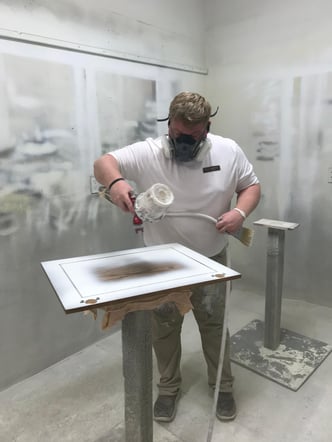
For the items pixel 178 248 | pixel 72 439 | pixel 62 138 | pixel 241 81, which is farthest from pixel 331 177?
pixel 72 439

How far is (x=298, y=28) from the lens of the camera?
2.25 metres

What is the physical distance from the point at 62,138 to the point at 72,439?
1366mm

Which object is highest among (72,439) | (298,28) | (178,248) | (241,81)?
(298,28)

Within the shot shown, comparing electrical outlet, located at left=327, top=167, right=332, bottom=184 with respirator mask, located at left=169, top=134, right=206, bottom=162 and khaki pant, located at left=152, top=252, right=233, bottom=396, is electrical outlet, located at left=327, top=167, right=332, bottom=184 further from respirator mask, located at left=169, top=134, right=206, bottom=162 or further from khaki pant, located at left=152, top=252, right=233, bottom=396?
respirator mask, located at left=169, top=134, right=206, bottom=162

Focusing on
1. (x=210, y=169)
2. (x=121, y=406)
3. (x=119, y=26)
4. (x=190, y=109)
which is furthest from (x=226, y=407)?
(x=119, y=26)

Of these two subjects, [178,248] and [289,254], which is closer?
[178,248]

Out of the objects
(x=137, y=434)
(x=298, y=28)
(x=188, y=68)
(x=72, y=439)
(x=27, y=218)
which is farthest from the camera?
(x=188, y=68)

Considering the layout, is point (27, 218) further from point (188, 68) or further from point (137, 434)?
point (188, 68)

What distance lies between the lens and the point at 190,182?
4.60 feet

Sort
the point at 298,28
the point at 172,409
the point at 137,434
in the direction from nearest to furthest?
the point at 137,434, the point at 172,409, the point at 298,28

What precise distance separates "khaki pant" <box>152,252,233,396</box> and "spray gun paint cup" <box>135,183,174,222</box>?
1.70 ft

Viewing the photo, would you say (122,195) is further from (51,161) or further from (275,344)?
(275,344)

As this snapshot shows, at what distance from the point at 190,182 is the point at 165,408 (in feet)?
3.22

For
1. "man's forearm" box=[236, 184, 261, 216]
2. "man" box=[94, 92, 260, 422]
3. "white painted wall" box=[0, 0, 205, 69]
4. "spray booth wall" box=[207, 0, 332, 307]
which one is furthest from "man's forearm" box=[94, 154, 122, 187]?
"spray booth wall" box=[207, 0, 332, 307]
